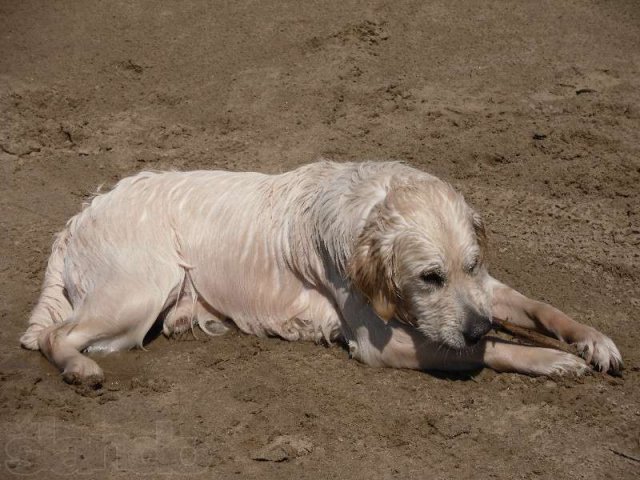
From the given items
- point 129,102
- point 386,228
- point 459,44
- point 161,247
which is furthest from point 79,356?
point 459,44

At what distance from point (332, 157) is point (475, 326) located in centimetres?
372

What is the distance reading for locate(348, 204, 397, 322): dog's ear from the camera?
5.91m

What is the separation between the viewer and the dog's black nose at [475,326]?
5.80 m

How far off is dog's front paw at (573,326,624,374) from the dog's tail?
13.8 feet

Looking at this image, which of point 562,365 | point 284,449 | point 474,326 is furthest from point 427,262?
point 284,449

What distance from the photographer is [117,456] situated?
554cm

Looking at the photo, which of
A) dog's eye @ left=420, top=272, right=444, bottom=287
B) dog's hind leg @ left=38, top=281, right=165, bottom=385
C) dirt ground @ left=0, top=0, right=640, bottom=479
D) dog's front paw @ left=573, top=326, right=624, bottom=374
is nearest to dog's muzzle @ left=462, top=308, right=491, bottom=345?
dog's eye @ left=420, top=272, right=444, bottom=287

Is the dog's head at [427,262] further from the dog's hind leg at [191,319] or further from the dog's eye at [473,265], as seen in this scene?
the dog's hind leg at [191,319]

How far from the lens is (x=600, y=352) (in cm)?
601

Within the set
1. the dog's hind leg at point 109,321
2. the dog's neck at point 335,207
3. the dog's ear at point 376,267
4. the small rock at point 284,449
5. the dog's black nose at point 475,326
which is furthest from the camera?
the dog's hind leg at point 109,321

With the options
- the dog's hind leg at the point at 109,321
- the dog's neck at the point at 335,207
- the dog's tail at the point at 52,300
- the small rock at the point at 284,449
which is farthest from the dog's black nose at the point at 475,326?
the dog's tail at the point at 52,300

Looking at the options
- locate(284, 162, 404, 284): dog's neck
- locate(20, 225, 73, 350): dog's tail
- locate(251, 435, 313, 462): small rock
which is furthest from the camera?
locate(20, 225, 73, 350): dog's tail

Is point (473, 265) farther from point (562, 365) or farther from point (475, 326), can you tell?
point (562, 365)

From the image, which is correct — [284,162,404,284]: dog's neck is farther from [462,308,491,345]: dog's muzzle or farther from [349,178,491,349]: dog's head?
[462,308,491,345]: dog's muzzle
